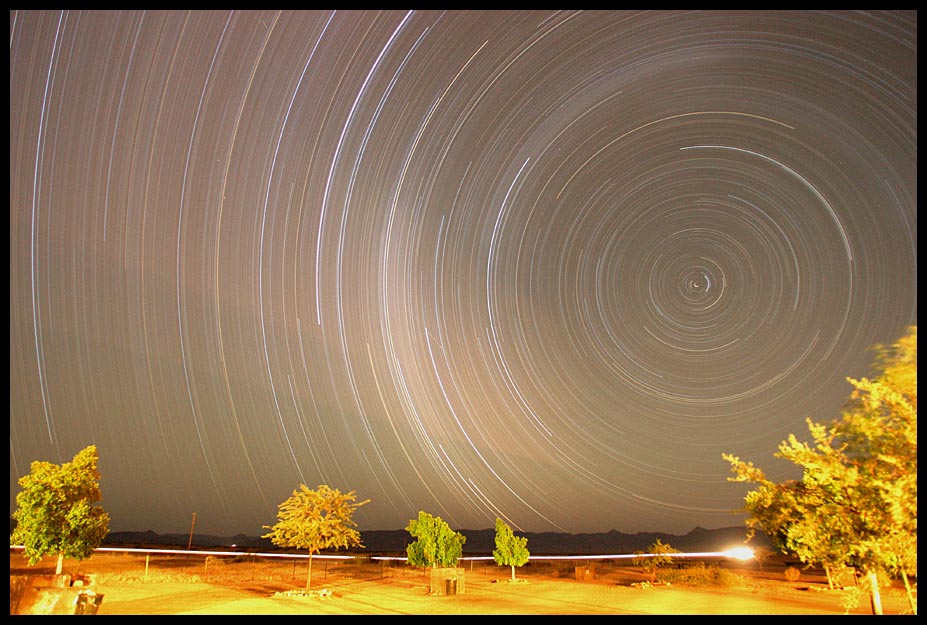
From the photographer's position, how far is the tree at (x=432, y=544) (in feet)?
111

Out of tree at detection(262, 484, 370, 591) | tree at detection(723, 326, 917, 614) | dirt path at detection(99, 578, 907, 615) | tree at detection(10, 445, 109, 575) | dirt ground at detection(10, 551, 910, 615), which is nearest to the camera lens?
tree at detection(723, 326, 917, 614)

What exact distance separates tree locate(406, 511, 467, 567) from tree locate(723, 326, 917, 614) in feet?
76.1

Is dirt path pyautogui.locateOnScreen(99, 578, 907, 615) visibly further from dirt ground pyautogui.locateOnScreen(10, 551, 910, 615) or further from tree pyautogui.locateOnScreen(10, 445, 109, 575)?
tree pyautogui.locateOnScreen(10, 445, 109, 575)

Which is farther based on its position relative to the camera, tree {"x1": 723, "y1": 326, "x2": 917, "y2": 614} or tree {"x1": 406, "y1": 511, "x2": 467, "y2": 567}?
tree {"x1": 406, "y1": 511, "x2": 467, "y2": 567}

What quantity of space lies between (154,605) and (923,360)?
80.9 ft

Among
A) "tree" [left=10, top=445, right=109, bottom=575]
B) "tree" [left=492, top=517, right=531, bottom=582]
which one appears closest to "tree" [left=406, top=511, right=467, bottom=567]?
"tree" [left=492, top=517, right=531, bottom=582]

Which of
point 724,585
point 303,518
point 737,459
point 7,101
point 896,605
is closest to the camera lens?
point 7,101

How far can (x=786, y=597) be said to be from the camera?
28062 millimetres

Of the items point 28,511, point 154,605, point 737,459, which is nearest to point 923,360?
point 737,459

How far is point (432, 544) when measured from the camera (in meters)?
33.8

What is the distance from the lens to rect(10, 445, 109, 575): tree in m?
23.0

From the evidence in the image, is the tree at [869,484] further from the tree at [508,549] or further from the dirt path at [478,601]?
the tree at [508,549]

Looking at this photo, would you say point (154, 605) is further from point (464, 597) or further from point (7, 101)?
point (7, 101)

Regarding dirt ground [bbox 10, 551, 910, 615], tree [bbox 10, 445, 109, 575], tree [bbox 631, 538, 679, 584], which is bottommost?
dirt ground [bbox 10, 551, 910, 615]
